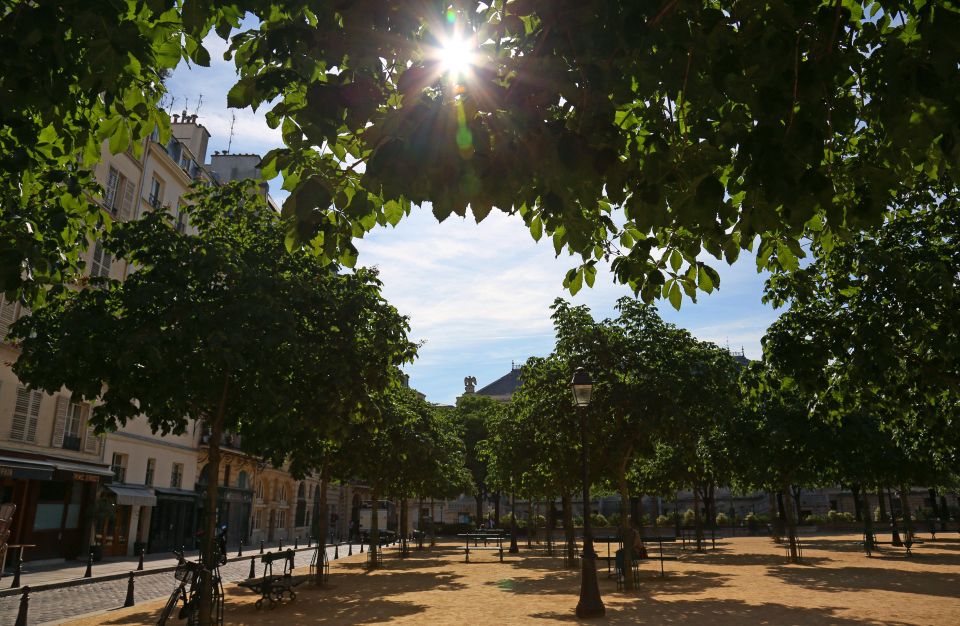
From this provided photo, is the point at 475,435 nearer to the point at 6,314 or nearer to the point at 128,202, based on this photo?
the point at 128,202

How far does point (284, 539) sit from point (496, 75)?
52591mm

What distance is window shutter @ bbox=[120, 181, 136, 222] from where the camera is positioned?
3203 centimetres

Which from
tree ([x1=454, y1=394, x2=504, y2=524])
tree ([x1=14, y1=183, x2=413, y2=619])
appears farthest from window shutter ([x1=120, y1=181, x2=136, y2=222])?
tree ([x1=454, y1=394, x2=504, y2=524])

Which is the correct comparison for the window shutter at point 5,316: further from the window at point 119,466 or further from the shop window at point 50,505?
the window at point 119,466

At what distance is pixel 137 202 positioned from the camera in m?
33.1

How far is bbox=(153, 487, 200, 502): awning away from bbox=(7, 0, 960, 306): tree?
33.9 metres

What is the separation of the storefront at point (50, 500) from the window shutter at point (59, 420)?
2.35 ft

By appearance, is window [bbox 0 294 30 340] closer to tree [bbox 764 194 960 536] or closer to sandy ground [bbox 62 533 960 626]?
sandy ground [bbox 62 533 960 626]

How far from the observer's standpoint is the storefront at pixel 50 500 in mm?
24812

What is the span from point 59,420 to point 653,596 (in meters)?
24.3

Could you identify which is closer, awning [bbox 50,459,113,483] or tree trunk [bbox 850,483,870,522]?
awning [bbox 50,459,113,483]

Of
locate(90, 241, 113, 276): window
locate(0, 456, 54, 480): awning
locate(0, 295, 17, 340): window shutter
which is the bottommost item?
locate(0, 456, 54, 480): awning

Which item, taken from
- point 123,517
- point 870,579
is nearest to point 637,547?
point 870,579

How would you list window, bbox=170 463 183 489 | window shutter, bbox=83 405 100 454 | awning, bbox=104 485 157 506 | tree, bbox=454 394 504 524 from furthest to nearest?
1. tree, bbox=454 394 504 524
2. window, bbox=170 463 183 489
3. awning, bbox=104 485 157 506
4. window shutter, bbox=83 405 100 454
